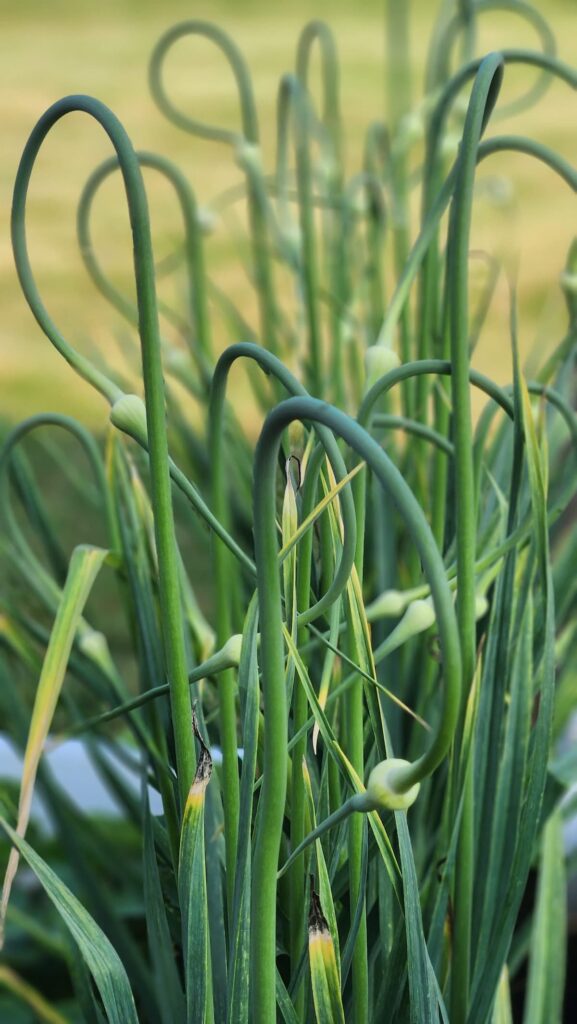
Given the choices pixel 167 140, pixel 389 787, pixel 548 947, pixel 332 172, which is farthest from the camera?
pixel 167 140

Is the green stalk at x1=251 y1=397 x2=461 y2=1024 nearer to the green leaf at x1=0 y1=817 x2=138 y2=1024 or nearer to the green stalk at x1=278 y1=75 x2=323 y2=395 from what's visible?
the green leaf at x1=0 y1=817 x2=138 y2=1024

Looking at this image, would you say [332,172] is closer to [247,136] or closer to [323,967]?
[247,136]

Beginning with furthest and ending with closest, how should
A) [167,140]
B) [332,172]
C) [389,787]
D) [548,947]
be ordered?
[167,140], [332,172], [548,947], [389,787]

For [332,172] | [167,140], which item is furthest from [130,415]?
[167,140]

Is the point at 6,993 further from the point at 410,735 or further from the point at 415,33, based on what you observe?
the point at 415,33

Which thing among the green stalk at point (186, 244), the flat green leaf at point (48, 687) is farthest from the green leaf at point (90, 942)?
the green stalk at point (186, 244)

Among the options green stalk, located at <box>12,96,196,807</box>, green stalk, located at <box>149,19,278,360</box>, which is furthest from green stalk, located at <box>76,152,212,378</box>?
green stalk, located at <box>12,96,196,807</box>

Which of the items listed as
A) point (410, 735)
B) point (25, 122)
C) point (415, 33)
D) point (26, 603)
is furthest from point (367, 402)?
point (415, 33)
